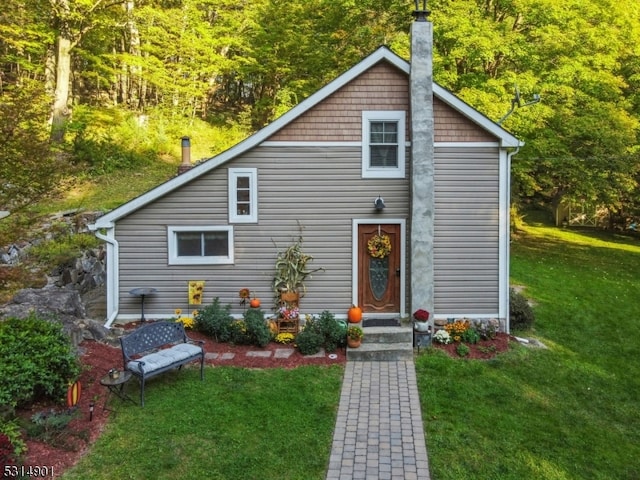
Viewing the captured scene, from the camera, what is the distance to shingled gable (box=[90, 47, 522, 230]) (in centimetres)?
1017

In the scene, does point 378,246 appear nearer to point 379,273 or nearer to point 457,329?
point 379,273

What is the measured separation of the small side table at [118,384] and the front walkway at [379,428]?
303 centimetres

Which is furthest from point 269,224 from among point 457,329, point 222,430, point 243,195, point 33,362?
point 33,362

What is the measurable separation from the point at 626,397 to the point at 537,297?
20.5 ft

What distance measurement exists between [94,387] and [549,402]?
705 cm

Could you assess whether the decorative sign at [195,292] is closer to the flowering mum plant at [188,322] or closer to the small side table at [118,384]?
the flowering mum plant at [188,322]

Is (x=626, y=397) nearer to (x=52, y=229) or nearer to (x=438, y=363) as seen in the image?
(x=438, y=363)

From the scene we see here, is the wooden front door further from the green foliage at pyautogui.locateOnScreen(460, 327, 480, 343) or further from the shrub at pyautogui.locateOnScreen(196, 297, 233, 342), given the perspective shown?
the shrub at pyautogui.locateOnScreen(196, 297, 233, 342)

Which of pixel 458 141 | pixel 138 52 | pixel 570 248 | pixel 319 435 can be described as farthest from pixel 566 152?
pixel 138 52

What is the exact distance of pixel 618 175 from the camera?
18875mm

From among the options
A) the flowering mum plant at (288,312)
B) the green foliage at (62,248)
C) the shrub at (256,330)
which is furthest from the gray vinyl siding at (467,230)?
the green foliage at (62,248)

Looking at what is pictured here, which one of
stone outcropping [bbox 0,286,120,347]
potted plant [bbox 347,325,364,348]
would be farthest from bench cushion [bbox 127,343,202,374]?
potted plant [bbox 347,325,364,348]

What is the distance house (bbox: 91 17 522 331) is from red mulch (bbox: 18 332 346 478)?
5.00 ft

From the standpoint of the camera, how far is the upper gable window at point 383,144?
1043cm
